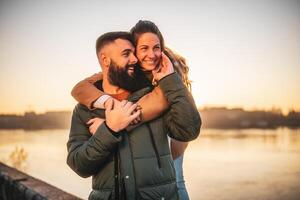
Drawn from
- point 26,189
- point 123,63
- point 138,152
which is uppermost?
point 123,63

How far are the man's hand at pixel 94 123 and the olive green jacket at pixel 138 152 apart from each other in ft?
0.09

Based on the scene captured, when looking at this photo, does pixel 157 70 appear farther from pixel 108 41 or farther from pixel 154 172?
pixel 154 172

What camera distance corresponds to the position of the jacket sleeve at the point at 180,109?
147 centimetres

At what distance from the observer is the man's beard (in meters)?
1.57

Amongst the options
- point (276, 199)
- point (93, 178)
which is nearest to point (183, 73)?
point (93, 178)

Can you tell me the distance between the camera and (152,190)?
4.96 feet

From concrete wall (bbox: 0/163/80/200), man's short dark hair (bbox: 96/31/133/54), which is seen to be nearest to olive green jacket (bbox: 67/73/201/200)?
man's short dark hair (bbox: 96/31/133/54)

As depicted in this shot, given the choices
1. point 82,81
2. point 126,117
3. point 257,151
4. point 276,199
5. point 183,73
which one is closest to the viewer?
point 126,117

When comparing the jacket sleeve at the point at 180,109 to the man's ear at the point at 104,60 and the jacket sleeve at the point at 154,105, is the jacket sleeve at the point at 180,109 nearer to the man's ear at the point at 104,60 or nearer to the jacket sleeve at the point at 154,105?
the jacket sleeve at the point at 154,105

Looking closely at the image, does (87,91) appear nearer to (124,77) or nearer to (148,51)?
(124,77)

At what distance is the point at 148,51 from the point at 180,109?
27cm

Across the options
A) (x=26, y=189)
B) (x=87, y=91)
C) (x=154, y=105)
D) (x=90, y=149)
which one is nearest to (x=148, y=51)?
(x=154, y=105)

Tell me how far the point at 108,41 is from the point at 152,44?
18cm

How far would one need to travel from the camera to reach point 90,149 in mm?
1468
